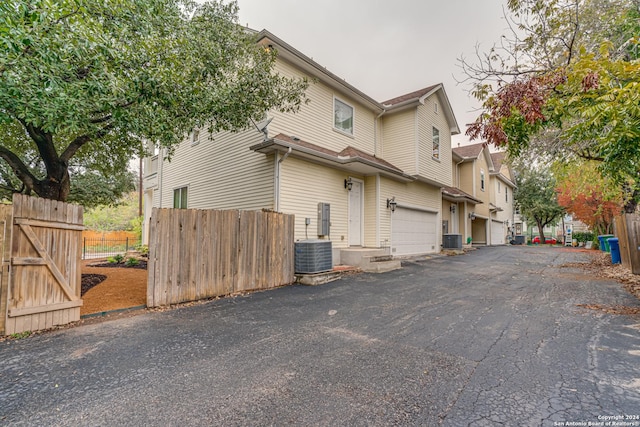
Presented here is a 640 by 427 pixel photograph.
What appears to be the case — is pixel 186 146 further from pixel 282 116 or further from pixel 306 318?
pixel 306 318

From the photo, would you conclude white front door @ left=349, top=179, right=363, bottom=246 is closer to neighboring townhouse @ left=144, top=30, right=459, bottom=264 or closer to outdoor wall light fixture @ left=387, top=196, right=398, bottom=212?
neighboring townhouse @ left=144, top=30, right=459, bottom=264

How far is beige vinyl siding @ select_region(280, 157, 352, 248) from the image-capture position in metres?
8.86

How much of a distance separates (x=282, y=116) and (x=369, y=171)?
3.86 metres

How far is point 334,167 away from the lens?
33.8 ft

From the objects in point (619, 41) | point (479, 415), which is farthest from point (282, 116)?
point (479, 415)

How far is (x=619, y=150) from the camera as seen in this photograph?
4.07m

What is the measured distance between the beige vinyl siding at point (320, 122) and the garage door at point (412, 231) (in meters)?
3.32

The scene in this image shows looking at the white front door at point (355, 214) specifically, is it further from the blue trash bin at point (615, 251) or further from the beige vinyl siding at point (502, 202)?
the beige vinyl siding at point (502, 202)

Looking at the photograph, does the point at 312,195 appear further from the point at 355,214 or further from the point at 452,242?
the point at 452,242

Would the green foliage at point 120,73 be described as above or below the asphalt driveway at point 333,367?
above

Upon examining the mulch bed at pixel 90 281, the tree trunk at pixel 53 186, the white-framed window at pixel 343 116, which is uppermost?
the white-framed window at pixel 343 116

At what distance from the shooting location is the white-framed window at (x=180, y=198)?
13.0 metres

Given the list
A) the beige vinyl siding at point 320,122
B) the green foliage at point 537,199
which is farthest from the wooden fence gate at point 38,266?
the green foliage at point 537,199

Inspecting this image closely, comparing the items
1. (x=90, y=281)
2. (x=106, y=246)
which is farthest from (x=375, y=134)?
(x=106, y=246)
